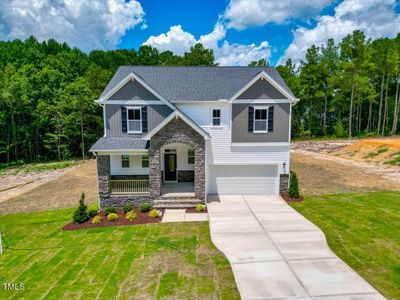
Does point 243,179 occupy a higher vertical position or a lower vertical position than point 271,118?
lower

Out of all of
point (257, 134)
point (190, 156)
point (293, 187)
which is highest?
point (257, 134)

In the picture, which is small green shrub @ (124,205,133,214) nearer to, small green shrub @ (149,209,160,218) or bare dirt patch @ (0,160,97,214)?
small green shrub @ (149,209,160,218)

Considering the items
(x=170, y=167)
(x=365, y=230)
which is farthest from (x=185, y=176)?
(x=365, y=230)

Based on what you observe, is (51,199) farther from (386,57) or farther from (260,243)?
(386,57)

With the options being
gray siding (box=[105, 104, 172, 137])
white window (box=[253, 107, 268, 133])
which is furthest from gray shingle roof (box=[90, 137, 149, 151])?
white window (box=[253, 107, 268, 133])

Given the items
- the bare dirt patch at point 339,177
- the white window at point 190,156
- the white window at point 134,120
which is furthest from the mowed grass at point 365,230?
the white window at point 134,120

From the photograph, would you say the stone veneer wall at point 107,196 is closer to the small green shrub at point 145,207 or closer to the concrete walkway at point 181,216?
the small green shrub at point 145,207

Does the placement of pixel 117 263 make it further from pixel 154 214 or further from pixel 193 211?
pixel 193 211
